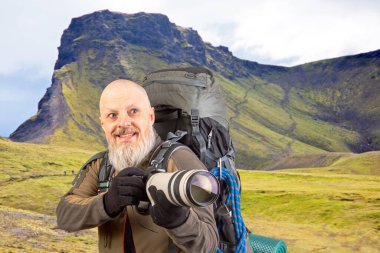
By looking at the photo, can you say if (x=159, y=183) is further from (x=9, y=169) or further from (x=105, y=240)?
(x=9, y=169)

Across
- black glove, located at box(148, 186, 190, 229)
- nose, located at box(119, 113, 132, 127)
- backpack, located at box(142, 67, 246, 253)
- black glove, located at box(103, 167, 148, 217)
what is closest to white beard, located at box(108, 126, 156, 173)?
nose, located at box(119, 113, 132, 127)

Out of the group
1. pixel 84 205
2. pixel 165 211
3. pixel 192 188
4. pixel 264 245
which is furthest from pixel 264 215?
pixel 192 188

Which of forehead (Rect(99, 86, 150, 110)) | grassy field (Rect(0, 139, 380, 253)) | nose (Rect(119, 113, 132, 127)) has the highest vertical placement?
forehead (Rect(99, 86, 150, 110))

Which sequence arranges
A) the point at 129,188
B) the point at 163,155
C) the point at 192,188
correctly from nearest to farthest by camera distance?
1. the point at 192,188
2. the point at 129,188
3. the point at 163,155

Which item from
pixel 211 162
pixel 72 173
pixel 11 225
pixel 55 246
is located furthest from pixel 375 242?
pixel 72 173

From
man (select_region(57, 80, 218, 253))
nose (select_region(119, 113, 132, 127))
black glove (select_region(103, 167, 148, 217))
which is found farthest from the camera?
nose (select_region(119, 113, 132, 127))

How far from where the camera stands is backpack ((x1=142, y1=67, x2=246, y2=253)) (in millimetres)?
5255

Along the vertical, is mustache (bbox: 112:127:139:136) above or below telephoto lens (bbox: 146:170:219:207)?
above

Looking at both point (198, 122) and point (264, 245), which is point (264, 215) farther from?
point (198, 122)

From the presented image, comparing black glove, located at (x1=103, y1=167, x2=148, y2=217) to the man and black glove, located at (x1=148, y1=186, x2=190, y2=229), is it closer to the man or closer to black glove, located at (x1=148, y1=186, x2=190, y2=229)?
the man

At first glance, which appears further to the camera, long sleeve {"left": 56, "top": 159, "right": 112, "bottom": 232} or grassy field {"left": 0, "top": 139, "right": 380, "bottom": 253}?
grassy field {"left": 0, "top": 139, "right": 380, "bottom": 253}

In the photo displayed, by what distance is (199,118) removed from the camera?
578 centimetres

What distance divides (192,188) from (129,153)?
1.70m

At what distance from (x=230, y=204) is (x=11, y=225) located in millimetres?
24644
